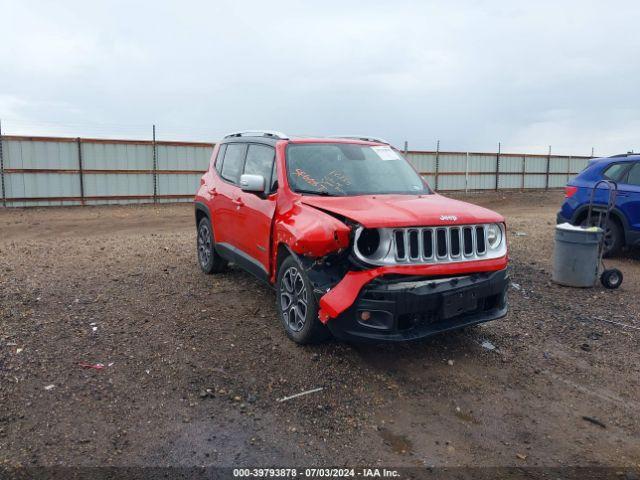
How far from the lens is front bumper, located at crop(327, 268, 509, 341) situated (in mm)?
3926

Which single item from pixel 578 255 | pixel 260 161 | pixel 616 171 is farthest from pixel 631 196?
pixel 260 161

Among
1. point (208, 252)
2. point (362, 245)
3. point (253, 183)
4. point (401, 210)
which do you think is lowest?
point (208, 252)

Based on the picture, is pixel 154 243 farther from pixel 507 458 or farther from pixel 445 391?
pixel 507 458

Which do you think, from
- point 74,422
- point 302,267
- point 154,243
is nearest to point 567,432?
point 302,267

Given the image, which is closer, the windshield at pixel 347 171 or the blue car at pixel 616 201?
the windshield at pixel 347 171

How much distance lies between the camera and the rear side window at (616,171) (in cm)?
855

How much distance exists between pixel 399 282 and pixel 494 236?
3.70 ft

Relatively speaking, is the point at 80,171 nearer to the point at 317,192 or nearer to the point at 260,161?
the point at 260,161

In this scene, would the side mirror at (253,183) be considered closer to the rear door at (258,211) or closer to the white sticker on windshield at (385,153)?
the rear door at (258,211)

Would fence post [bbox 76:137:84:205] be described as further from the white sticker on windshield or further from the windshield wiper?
the windshield wiper

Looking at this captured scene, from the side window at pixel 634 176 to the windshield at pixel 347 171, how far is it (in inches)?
187

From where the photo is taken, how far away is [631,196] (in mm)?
8320

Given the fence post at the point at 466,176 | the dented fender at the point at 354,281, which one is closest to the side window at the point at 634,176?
the dented fender at the point at 354,281

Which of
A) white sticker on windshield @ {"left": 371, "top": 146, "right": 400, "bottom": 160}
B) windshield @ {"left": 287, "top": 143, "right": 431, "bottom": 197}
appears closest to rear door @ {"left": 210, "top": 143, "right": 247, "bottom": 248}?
windshield @ {"left": 287, "top": 143, "right": 431, "bottom": 197}
